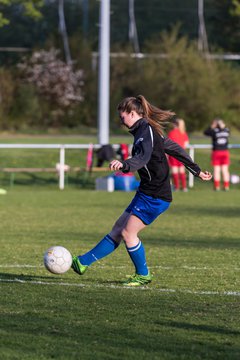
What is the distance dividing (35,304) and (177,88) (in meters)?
44.8

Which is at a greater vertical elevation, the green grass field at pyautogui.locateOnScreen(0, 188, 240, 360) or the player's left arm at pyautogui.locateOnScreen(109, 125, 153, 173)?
the player's left arm at pyautogui.locateOnScreen(109, 125, 153, 173)

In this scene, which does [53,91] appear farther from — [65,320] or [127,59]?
[65,320]

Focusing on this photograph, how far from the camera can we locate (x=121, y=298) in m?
8.85

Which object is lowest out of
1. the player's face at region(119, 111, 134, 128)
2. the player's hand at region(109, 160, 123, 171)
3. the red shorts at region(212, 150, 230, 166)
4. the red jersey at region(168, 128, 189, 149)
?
the red shorts at region(212, 150, 230, 166)

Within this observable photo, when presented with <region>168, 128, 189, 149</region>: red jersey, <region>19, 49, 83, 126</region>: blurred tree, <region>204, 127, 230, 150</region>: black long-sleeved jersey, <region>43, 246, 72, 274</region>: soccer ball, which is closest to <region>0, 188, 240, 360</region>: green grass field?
<region>43, 246, 72, 274</region>: soccer ball

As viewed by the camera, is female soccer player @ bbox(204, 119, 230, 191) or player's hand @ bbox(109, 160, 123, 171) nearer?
player's hand @ bbox(109, 160, 123, 171)

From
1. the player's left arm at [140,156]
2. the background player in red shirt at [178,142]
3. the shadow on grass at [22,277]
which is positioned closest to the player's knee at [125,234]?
the player's left arm at [140,156]

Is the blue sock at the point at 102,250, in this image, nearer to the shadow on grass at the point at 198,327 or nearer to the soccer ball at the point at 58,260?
the soccer ball at the point at 58,260

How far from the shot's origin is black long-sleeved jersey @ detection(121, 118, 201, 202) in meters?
9.39

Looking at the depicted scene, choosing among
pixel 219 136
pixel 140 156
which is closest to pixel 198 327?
pixel 140 156

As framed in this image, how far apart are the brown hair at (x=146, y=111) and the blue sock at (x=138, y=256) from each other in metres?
1.14

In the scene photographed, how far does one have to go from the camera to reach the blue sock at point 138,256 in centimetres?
974

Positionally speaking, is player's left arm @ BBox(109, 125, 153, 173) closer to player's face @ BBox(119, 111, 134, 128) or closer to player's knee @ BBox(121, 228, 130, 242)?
player's face @ BBox(119, 111, 134, 128)

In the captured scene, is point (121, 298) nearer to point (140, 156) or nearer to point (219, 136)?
point (140, 156)
